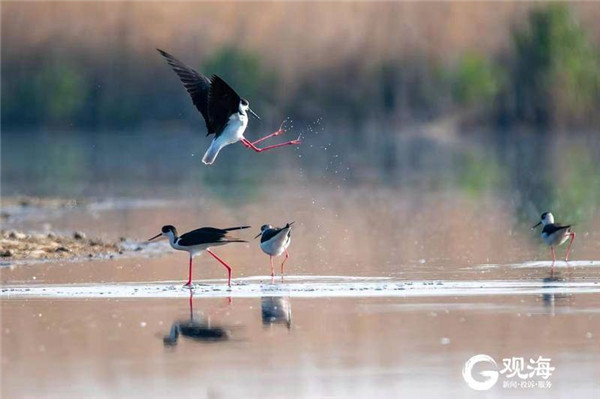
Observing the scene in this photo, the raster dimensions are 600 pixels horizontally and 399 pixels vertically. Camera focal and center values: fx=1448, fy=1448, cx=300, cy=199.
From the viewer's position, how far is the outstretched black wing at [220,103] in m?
13.8

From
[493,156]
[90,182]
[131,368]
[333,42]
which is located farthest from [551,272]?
[333,42]

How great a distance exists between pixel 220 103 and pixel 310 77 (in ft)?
121

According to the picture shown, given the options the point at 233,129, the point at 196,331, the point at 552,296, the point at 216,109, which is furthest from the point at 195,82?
the point at 552,296

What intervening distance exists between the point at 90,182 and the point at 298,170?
210 inches

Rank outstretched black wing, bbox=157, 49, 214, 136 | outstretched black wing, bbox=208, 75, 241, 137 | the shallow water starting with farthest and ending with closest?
outstretched black wing, bbox=157, 49, 214, 136 < outstretched black wing, bbox=208, 75, 241, 137 < the shallow water

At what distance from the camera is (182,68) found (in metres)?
14.4

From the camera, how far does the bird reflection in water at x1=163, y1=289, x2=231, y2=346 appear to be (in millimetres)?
11102

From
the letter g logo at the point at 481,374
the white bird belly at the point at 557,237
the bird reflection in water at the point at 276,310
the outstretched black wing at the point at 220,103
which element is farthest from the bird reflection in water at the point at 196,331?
the white bird belly at the point at 557,237

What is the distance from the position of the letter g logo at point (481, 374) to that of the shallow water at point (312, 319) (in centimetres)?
6

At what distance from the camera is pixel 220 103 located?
14203 mm

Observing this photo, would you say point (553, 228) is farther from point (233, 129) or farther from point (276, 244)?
point (233, 129)

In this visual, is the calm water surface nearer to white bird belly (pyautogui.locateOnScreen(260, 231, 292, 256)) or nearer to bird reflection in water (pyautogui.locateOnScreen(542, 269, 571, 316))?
bird reflection in water (pyautogui.locateOnScreen(542, 269, 571, 316))

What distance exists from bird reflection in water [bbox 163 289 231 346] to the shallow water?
0.02 m

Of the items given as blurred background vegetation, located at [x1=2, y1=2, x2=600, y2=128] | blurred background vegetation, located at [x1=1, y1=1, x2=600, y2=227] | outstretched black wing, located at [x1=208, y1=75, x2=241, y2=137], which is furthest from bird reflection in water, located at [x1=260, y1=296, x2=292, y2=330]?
blurred background vegetation, located at [x1=2, y1=2, x2=600, y2=128]
